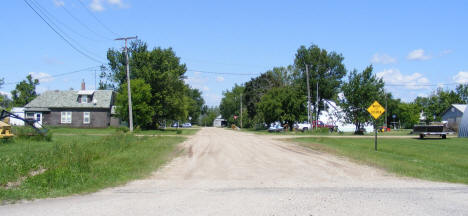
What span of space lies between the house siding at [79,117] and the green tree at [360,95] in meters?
34.0

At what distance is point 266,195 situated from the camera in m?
9.46

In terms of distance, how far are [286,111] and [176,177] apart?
52958 millimetres

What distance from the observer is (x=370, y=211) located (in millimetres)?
7723

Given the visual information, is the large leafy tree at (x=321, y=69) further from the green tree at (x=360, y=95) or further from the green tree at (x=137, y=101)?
the green tree at (x=137, y=101)

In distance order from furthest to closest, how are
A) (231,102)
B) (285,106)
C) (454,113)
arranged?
1. (231,102)
2. (454,113)
3. (285,106)

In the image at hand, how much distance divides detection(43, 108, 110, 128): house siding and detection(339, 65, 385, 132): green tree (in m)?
34.0

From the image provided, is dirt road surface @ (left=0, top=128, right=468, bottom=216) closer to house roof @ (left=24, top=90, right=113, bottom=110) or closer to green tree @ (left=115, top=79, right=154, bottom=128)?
green tree @ (left=115, top=79, right=154, bottom=128)

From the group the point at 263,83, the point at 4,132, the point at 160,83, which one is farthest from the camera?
the point at 263,83

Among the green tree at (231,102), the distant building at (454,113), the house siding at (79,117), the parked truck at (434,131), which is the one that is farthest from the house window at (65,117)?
the green tree at (231,102)

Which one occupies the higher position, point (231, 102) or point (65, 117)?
point (231, 102)

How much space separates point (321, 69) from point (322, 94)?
5067 millimetres

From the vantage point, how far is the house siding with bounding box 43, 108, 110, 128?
59.7 metres

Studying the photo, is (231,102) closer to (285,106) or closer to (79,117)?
(285,106)

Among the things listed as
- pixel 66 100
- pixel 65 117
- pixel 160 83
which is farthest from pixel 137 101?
pixel 66 100
